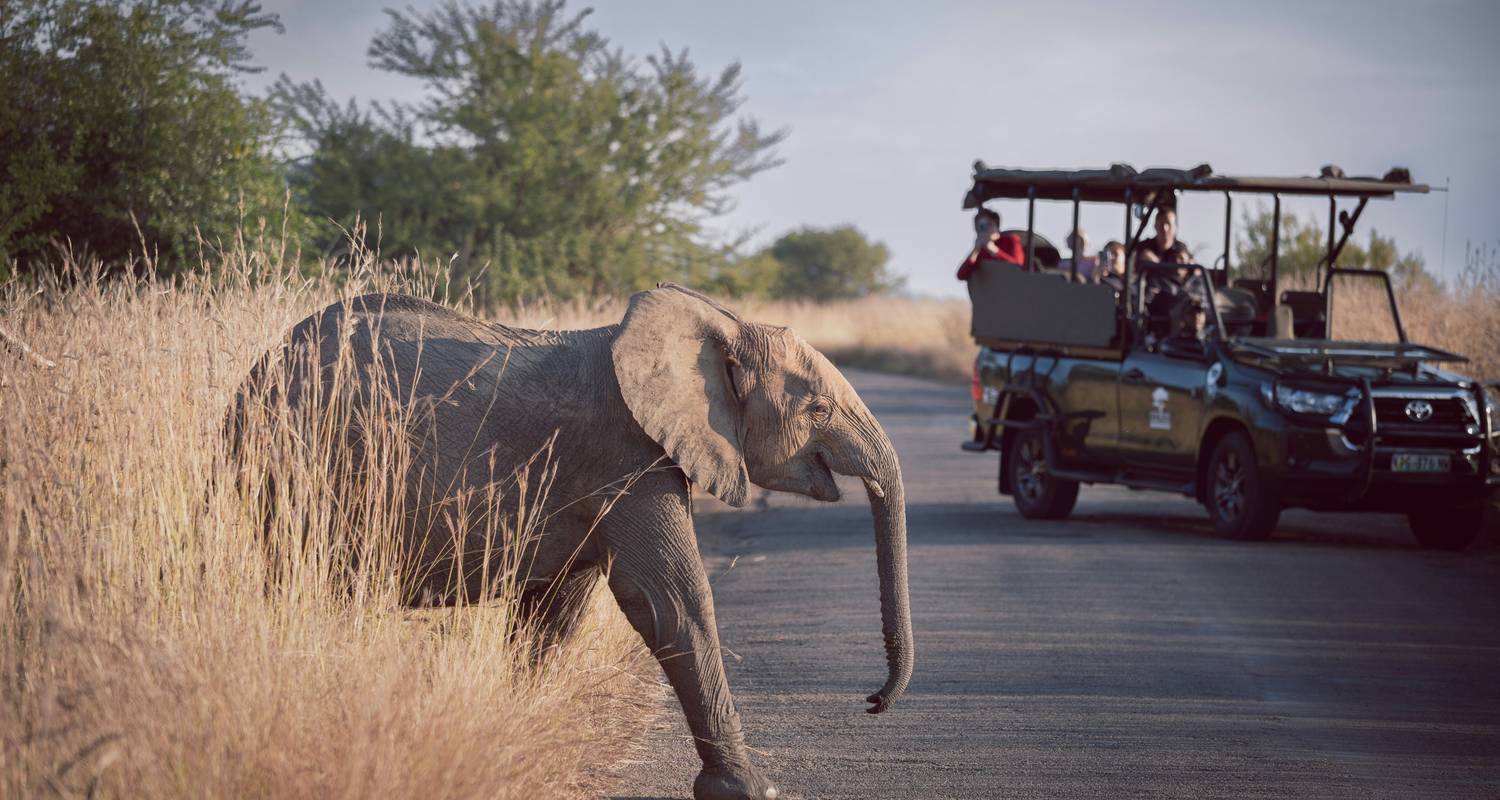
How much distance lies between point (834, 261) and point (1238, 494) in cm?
7373

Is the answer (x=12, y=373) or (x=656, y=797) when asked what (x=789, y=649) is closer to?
(x=656, y=797)

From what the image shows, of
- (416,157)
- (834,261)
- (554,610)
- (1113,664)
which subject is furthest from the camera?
(834,261)

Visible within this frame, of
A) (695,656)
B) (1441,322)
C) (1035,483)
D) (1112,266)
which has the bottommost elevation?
(1035,483)

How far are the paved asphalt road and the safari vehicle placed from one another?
1.47 feet

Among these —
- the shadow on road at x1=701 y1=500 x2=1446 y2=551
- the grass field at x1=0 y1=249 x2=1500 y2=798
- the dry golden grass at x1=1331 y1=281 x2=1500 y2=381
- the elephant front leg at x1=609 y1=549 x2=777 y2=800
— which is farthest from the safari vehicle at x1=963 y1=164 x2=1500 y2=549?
the elephant front leg at x1=609 y1=549 x2=777 y2=800

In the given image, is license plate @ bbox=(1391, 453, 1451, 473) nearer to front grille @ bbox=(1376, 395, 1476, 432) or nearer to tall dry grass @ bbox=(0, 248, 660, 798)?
front grille @ bbox=(1376, 395, 1476, 432)

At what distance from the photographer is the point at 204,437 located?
6172mm

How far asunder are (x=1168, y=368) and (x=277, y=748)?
984cm

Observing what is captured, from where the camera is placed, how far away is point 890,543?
6.14 meters

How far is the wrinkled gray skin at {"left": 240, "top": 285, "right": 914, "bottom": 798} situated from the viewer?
571 cm

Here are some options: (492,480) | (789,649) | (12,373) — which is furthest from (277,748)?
(789,649)

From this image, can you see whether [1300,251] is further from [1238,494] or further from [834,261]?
[834,261]

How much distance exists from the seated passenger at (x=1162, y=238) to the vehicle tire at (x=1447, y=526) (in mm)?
2995

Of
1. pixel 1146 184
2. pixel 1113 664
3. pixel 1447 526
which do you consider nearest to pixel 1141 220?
pixel 1146 184
